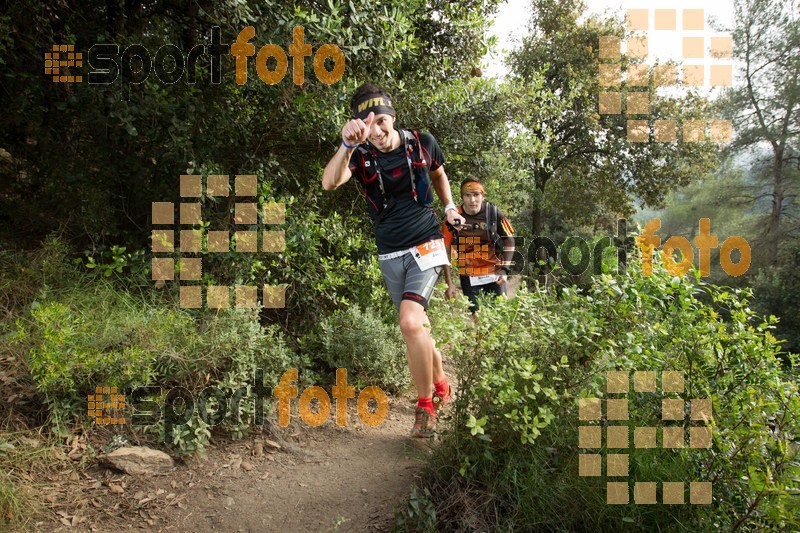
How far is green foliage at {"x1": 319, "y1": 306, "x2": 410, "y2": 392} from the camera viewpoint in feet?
15.9

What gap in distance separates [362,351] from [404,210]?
71.9 inches

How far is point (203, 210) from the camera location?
14.6 ft

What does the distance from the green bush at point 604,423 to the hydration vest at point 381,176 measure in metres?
1.03

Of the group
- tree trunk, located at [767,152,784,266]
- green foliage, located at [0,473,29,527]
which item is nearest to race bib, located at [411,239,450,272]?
green foliage, located at [0,473,29,527]

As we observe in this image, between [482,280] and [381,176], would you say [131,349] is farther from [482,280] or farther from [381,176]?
[482,280]

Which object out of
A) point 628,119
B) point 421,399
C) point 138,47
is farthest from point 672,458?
point 628,119

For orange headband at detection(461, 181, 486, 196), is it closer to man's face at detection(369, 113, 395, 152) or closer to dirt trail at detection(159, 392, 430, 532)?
man's face at detection(369, 113, 395, 152)

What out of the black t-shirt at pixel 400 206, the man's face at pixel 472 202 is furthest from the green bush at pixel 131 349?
the man's face at pixel 472 202

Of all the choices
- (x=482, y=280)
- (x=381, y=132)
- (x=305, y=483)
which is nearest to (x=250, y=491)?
(x=305, y=483)

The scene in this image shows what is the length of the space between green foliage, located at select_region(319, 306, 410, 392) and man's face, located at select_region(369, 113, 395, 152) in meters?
2.08

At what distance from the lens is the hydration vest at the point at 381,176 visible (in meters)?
3.50

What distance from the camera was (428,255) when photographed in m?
3.51

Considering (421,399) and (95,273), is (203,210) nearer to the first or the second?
(95,273)

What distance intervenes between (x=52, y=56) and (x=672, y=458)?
19.0ft
